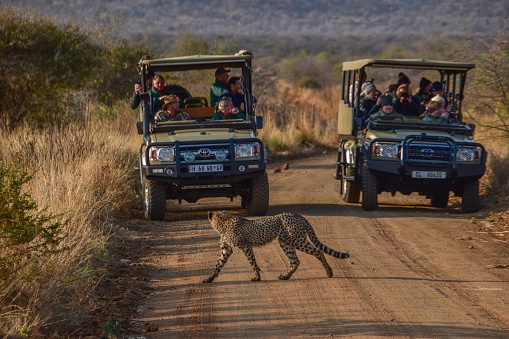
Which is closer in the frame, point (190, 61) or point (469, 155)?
point (469, 155)

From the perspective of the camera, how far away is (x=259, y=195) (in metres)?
11.9

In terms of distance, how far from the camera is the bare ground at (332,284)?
22.0 ft

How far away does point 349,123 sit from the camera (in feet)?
44.4

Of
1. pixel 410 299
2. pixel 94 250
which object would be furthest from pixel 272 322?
pixel 94 250

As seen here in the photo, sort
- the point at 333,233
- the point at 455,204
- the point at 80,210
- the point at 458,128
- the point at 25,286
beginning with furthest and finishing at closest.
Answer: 1. the point at 455,204
2. the point at 458,128
3. the point at 333,233
4. the point at 80,210
5. the point at 25,286

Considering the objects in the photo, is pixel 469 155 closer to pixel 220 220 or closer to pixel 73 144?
Answer: pixel 220 220

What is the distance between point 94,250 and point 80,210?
120 cm

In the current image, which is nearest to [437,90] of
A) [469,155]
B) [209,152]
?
[469,155]

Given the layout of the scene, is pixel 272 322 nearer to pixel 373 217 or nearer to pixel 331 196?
pixel 373 217

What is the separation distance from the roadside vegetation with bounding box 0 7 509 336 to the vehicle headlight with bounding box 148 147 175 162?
2.76 ft

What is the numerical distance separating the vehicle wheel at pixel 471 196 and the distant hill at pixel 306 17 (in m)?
62.7

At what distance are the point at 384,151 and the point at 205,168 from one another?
2.48 m

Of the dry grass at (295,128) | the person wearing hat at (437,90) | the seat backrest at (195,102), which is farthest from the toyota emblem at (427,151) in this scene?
the dry grass at (295,128)

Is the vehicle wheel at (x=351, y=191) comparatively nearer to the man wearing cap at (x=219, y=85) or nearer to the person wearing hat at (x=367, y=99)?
the person wearing hat at (x=367, y=99)
